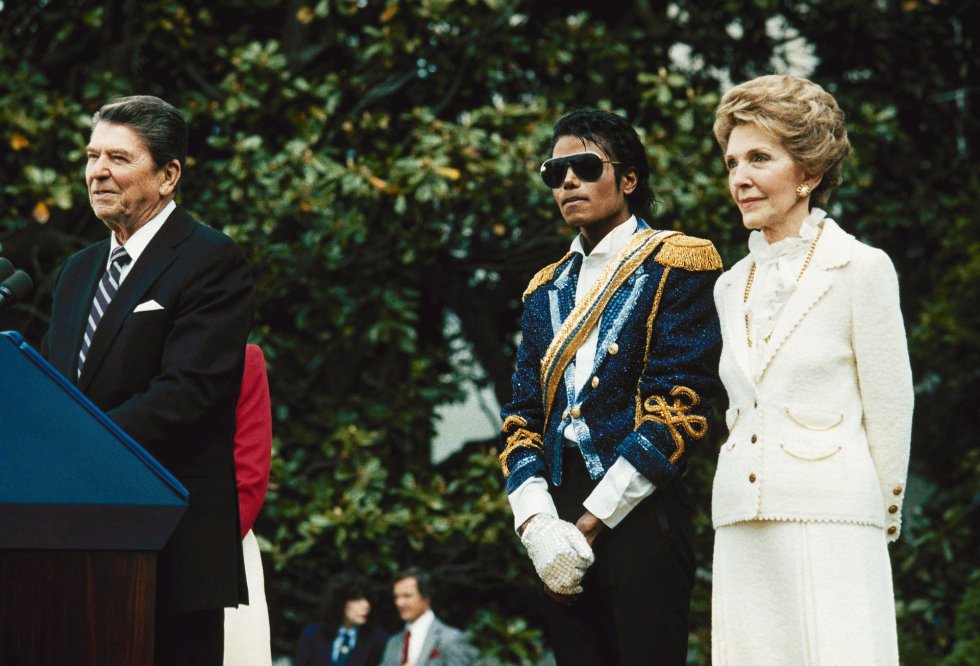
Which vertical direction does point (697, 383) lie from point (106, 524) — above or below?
above

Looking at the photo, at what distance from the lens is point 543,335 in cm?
370

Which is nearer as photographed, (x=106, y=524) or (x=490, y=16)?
(x=106, y=524)

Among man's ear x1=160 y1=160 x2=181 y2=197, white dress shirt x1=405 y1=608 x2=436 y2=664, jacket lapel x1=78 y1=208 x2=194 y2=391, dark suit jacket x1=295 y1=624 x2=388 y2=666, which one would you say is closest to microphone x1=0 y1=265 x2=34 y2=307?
jacket lapel x1=78 y1=208 x2=194 y2=391

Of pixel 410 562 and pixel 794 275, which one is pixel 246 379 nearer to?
pixel 794 275

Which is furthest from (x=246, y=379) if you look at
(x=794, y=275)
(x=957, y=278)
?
(x=957, y=278)

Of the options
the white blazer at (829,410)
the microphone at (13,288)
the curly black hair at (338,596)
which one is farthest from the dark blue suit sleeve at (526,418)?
the curly black hair at (338,596)

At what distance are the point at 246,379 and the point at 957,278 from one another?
17.9ft

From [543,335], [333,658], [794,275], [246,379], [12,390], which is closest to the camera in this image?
[12,390]

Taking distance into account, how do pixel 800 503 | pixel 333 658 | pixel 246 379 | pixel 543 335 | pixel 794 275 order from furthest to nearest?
pixel 333 658 → pixel 246 379 → pixel 543 335 → pixel 794 275 → pixel 800 503

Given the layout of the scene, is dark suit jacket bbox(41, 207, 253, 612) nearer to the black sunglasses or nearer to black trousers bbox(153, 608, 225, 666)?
black trousers bbox(153, 608, 225, 666)

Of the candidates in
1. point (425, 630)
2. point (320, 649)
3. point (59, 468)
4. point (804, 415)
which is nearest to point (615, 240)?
point (804, 415)

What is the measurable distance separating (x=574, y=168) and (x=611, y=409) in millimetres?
618

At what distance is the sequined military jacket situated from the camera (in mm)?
3391

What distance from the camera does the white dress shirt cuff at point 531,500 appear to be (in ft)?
11.2
